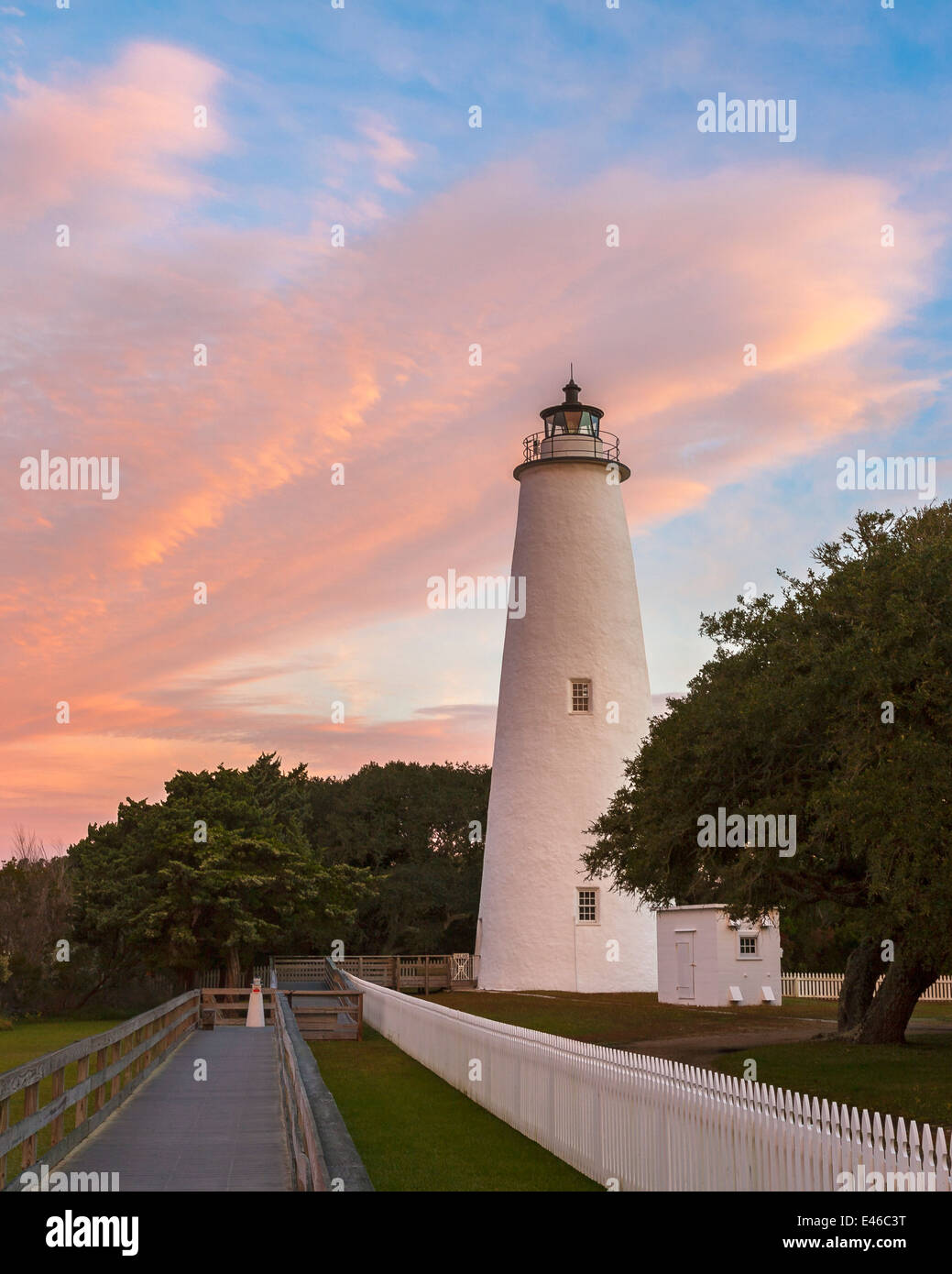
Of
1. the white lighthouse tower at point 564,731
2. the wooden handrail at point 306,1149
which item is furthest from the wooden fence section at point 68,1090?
the white lighthouse tower at point 564,731

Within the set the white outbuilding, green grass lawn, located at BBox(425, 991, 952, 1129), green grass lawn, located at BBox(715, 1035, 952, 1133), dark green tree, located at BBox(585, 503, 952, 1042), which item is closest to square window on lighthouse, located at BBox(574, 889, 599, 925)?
green grass lawn, located at BBox(425, 991, 952, 1129)

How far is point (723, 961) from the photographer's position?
1383 inches

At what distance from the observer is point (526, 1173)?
1185 centimetres

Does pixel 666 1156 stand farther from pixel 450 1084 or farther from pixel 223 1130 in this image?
pixel 450 1084

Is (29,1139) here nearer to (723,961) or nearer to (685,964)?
(723,961)

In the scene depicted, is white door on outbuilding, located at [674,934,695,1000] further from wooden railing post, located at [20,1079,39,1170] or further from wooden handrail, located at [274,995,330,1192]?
wooden railing post, located at [20,1079,39,1170]

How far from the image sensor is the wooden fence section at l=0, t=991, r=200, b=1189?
843cm

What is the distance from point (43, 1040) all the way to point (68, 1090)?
2334 centimetres

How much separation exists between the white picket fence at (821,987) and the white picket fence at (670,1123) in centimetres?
2551

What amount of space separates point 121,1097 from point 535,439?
3178 centimetres

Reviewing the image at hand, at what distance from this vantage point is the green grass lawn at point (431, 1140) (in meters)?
11.5
